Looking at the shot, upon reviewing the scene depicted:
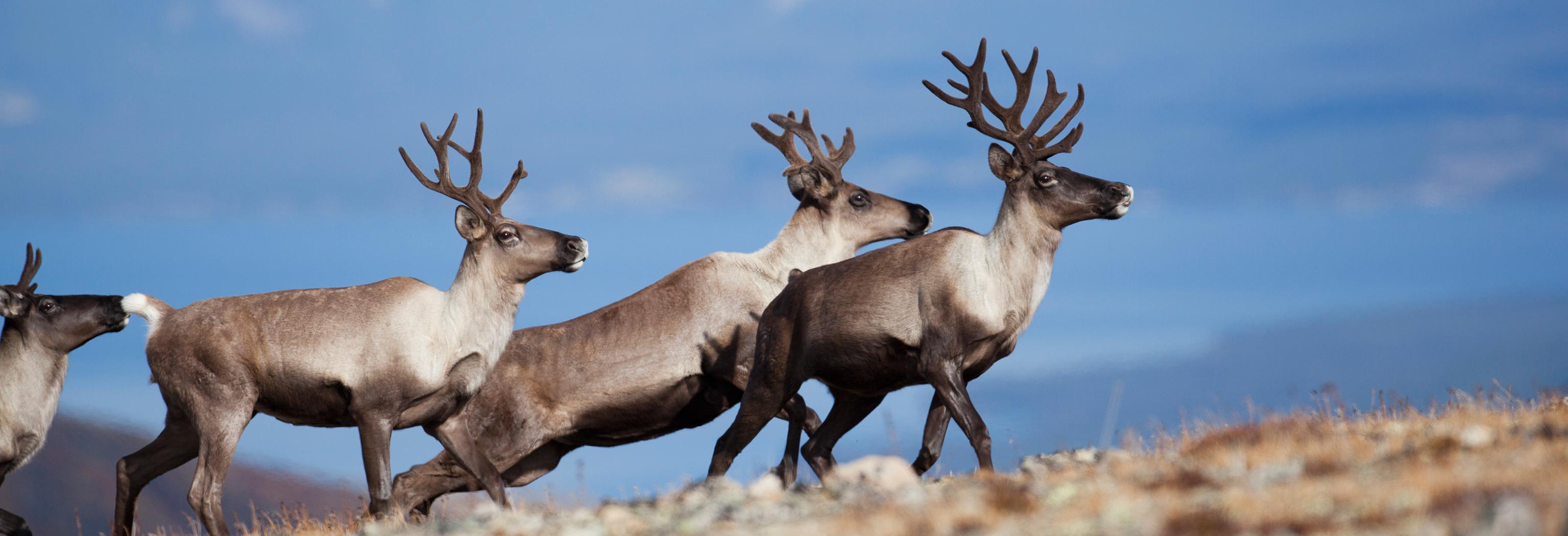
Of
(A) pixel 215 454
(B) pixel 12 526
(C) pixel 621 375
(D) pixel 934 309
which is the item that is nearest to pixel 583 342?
(C) pixel 621 375

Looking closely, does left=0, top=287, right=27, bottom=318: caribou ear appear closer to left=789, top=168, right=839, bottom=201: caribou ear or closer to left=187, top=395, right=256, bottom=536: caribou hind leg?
left=187, top=395, right=256, bottom=536: caribou hind leg

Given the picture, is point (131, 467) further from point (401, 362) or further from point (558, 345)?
point (558, 345)

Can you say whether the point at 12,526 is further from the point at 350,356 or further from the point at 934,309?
the point at 934,309

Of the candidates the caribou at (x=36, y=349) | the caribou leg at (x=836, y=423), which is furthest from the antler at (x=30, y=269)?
the caribou leg at (x=836, y=423)

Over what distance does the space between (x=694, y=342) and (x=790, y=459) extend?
171 cm

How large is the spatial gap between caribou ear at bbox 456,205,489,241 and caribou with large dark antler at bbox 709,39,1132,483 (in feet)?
8.39

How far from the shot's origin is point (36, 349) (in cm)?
1324

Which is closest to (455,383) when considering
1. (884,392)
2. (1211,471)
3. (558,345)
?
(558,345)

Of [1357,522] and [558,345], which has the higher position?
[558,345]

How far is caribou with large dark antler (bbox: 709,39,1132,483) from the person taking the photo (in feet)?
31.9

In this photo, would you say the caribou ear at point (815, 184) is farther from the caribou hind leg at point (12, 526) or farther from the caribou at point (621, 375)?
the caribou hind leg at point (12, 526)

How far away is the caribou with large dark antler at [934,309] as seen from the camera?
9.72 meters

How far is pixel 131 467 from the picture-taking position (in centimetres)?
1148

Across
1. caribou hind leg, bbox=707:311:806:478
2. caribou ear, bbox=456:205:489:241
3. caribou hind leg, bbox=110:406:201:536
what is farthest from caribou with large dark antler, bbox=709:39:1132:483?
caribou hind leg, bbox=110:406:201:536
